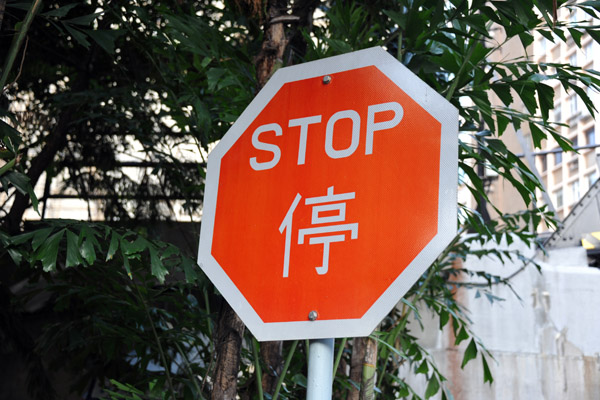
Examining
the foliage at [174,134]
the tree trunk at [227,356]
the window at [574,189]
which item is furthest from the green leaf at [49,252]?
the window at [574,189]

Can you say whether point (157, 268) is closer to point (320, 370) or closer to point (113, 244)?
point (113, 244)

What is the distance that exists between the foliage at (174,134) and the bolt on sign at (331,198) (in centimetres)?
52

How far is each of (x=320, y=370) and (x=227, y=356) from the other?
0.77 metres

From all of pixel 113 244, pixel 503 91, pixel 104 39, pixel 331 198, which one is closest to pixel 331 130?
pixel 331 198

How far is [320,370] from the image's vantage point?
87cm

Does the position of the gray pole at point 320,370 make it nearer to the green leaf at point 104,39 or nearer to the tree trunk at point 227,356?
the tree trunk at point 227,356

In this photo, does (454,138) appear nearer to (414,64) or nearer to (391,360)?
(414,64)

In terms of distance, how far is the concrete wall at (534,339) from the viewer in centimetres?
477

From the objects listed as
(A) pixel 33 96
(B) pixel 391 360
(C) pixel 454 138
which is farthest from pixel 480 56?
(A) pixel 33 96

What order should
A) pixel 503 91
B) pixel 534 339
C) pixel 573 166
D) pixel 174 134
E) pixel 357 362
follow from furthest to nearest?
1. pixel 573 166
2. pixel 534 339
3. pixel 174 134
4. pixel 357 362
5. pixel 503 91

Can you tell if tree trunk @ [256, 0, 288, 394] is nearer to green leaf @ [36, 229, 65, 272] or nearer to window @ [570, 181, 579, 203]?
green leaf @ [36, 229, 65, 272]

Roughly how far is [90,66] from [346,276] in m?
3.57

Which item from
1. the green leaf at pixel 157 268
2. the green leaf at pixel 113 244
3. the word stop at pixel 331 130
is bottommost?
the green leaf at pixel 157 268

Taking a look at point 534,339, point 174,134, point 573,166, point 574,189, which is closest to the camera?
point 174,134
